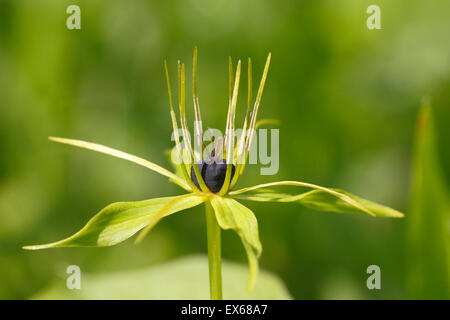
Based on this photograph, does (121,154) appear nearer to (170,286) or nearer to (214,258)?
(214,258)

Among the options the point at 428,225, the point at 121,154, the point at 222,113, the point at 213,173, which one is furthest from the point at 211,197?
the point at 222,113

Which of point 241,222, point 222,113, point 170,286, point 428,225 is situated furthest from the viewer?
point 222,113

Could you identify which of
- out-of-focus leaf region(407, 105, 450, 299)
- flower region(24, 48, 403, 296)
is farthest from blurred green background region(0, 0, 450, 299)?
flower region(24, 48, 403, 296)

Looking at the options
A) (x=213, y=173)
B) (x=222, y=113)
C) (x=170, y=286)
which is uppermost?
(x=222, y=113)

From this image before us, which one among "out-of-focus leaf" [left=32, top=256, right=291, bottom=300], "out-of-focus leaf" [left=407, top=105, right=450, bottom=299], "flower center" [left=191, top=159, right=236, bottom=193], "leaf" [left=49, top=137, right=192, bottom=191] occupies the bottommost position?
"out-of-focus leaf" [left=32, top=256, right=291, bottom=300]

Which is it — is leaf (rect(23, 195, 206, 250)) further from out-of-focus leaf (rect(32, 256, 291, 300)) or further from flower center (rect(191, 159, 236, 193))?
out-of-focus leaf (rect(32, 256, 291, 300))

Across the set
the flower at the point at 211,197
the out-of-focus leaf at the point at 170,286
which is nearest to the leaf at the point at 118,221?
the flower at the point at 211,197
